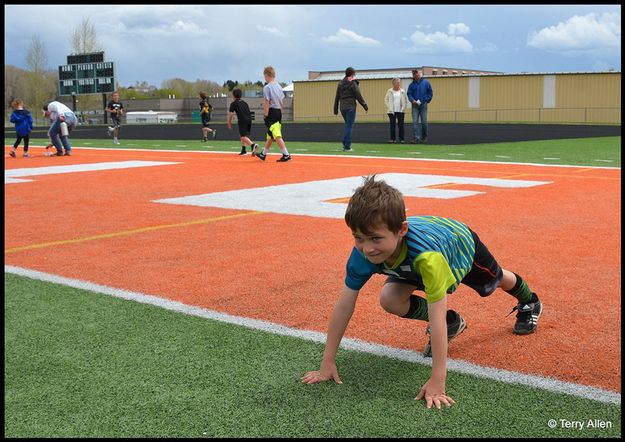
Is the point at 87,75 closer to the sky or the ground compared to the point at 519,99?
closer to the sky

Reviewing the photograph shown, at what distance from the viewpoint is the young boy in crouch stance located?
3.21 m

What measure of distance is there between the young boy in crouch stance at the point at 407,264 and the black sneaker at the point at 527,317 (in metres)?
0.52

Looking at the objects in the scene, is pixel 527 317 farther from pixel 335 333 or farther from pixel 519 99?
pixel 519 99

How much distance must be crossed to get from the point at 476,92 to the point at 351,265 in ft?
173

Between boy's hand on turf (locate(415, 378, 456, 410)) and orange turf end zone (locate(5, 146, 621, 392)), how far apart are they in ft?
2.01

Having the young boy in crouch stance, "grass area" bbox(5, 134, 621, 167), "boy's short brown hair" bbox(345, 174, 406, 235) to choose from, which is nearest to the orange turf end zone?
the young boy in crouch stance

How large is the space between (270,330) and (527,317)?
1479 mm

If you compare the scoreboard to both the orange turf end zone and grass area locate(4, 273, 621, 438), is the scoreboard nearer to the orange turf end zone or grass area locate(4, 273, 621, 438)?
the orange turf end zone

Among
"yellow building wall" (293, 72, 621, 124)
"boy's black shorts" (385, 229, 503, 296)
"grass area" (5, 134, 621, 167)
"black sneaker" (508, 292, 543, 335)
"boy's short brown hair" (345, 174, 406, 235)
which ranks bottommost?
"black sneaker" (508, 292, 543, 335)

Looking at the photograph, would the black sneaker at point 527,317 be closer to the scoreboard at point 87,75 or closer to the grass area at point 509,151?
the grass area at point 509,151

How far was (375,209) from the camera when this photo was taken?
317cm

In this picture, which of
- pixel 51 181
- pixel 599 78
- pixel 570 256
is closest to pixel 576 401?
pixel 570 256

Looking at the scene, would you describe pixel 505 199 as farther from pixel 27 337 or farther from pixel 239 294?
pixel 27 337

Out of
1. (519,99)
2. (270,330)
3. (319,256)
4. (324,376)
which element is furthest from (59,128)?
(519,99)
